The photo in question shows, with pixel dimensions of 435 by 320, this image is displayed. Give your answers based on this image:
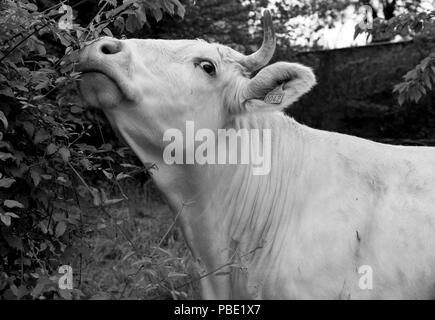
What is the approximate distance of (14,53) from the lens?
2.90 m

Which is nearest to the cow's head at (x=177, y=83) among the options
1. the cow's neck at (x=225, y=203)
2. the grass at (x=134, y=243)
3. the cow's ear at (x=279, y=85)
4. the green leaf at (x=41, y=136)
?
the cow's ear at (x=279, y=85)

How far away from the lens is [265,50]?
3516 millimetres

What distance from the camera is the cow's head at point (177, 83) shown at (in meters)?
3.27

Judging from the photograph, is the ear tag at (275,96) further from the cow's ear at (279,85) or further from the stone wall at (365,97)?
→ the stone wall at (365,97)

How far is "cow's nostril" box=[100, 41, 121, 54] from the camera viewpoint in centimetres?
325

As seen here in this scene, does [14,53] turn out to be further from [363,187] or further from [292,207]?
[363,187]

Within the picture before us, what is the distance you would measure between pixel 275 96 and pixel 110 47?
2.71ft

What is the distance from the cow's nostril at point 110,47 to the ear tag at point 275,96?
757 millimetres

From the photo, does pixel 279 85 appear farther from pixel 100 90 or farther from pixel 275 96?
pixel 100 90

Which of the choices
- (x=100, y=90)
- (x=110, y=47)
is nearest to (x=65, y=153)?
(x=100, y=90)

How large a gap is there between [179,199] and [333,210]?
0.76 metres

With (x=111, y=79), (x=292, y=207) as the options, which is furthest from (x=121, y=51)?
(x=292, y=207)

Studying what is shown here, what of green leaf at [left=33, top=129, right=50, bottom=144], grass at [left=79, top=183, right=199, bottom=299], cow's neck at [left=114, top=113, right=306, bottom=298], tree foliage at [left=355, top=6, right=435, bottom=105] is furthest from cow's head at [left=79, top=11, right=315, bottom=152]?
tree foliage at [left=355, top=6, right=435, bottom=105]

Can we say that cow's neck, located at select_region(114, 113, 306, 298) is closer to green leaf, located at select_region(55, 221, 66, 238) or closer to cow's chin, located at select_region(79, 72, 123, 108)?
cow's chin, located at select_region(79, 72, 123, 108)
